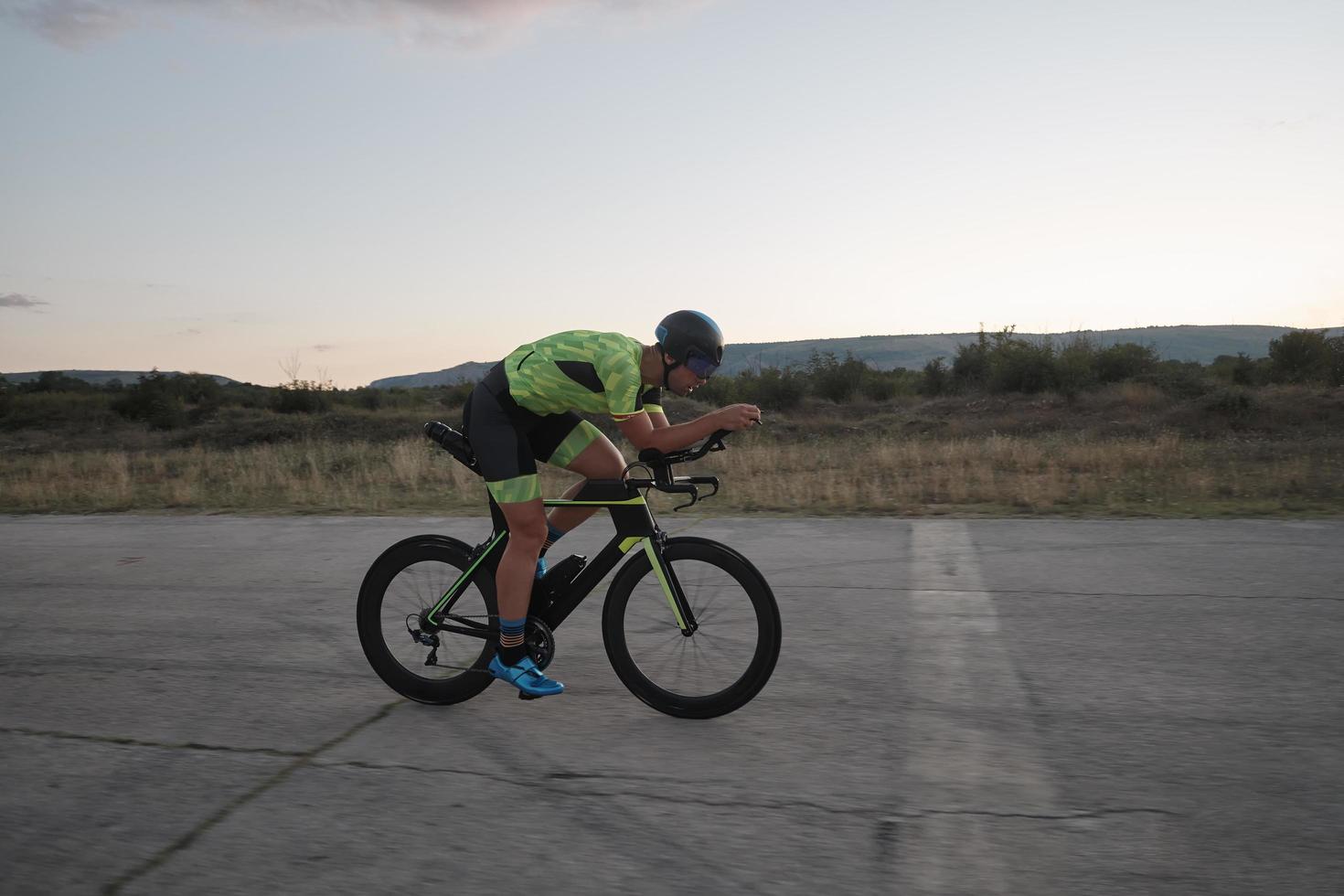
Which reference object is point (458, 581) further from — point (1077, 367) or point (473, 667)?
point (1077, 367)

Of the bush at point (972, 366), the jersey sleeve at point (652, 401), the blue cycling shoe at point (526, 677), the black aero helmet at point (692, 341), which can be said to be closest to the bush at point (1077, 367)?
the bush at point (972, 366)

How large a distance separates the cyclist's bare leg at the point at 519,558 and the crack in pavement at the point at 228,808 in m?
0.75

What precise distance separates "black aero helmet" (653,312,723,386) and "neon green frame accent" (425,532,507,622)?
110 cm

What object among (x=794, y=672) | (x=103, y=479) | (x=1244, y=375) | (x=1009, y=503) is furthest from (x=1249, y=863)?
(x=1244, y=375)

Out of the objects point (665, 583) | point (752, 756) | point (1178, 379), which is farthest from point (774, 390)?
point (752, 756)

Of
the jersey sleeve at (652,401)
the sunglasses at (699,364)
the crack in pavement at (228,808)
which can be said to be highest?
the sunglasses at (699,364)

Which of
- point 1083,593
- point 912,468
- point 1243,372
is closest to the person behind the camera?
point 1083,593

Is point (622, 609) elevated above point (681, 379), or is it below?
below

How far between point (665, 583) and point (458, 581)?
94 centimetres

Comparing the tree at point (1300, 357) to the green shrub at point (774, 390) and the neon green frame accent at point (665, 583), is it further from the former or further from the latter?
the neon green frame accent at point (665, 583)

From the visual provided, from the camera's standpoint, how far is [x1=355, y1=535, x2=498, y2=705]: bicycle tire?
4.30 meters

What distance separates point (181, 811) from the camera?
3.21 metres

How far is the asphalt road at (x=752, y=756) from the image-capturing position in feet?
9.12

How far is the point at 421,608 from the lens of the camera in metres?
4.41
